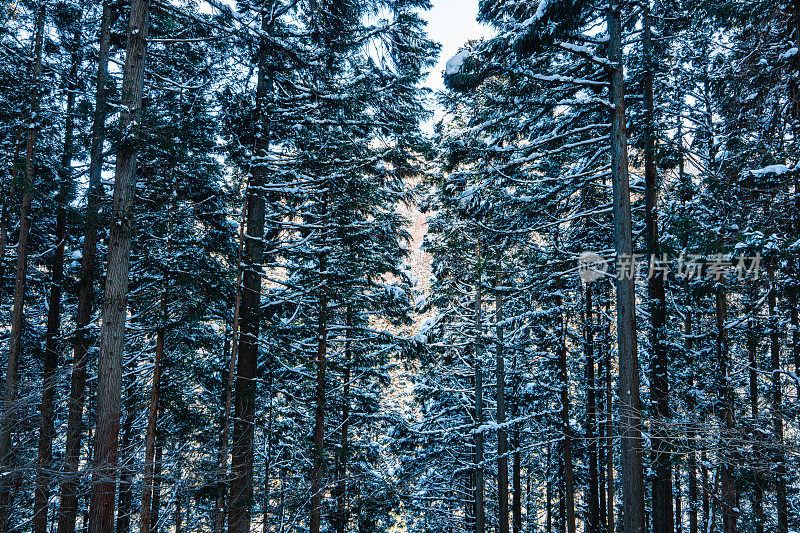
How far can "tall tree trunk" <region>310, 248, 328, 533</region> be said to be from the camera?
10602 mm

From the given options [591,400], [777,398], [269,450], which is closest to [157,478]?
[269,450]

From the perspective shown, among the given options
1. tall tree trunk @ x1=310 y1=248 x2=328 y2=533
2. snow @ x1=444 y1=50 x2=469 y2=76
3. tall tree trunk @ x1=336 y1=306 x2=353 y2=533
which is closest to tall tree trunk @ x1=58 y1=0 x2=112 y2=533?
tall tree trunk @ x1=310 y1=248 x2=328 y2=533

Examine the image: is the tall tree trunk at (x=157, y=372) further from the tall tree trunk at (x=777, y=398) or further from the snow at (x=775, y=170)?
the tall tree trunk at (x=777, y=398)

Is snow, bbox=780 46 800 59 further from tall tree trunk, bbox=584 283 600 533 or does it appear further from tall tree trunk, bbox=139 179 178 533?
tall tree trunk, bbox=139 179 178 533

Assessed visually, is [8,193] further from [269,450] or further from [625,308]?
[625,308]

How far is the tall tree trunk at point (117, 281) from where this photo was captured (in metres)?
6.73

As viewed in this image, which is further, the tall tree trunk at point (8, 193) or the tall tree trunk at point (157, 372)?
the tall tree trunk at point (8, 193)

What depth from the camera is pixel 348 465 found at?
40.2 ft

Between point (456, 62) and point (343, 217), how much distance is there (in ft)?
15.4

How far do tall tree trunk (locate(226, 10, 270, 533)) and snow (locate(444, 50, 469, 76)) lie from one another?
13.0 ft

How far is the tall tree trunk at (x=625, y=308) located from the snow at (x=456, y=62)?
290 centimetres

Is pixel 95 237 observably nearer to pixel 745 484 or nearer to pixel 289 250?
pixel 289 250

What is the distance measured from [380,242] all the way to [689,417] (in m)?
8.35

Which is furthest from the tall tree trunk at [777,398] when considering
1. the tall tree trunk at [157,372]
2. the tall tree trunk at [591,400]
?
the tall tree trunk at [157,372]
